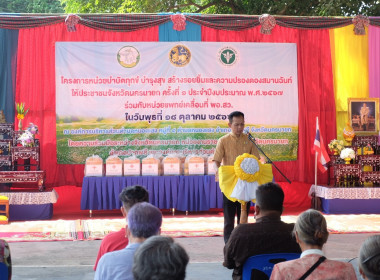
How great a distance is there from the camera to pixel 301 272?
2.61m

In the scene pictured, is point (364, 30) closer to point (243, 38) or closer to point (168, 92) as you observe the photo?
point (243, 38)

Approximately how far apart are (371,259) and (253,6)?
34.2ft

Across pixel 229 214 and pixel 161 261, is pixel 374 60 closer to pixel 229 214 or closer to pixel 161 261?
pixel 229 214

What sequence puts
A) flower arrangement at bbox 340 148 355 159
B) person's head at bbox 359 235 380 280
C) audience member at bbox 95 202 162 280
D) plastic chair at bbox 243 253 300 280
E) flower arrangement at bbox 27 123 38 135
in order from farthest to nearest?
flower arrangement at bbox 340 148 355 159, flower arrangement at bbox 27 123 38 135, plastic chair at bbox 243 253 300 280, audience member at bbox 95 202 162 280, person's head at bbox 359 235 380 280

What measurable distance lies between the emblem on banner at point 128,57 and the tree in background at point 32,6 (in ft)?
36.7

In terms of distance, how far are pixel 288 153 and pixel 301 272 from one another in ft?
23.9

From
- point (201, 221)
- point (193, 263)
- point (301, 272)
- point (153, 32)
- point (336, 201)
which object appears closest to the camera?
point (301, 272)

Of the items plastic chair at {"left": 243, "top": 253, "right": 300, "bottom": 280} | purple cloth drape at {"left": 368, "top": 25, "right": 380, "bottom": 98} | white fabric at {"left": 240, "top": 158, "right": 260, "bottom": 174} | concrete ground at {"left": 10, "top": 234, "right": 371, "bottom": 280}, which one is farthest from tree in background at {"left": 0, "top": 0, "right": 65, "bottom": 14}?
plastic chair at {"left": 243, "top": 253, "right": 300, "bottom": 280}

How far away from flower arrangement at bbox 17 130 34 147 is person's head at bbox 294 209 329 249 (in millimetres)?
6623

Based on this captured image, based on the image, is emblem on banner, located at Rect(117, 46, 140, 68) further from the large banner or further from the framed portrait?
the framed portrait

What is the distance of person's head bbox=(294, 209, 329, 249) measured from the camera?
2.72 m

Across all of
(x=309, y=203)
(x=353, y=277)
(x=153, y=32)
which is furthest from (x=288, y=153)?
(x=353, y=277)

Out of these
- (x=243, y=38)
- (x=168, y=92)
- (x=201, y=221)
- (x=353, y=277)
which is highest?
(x=243, y=38)

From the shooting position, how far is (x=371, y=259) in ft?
6.90
